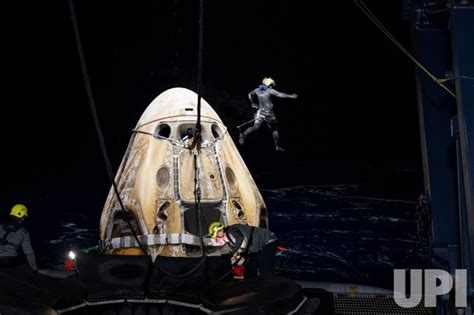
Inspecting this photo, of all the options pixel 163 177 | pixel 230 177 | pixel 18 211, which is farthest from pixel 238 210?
pixel 18 211

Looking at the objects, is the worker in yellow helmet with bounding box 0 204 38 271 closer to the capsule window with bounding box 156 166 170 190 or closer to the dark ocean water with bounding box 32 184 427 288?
the capsule window with bounding box 156 166 170 190

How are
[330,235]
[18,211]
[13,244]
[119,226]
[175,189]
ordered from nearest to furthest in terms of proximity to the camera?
[13,244] → [18,211] → [175,189] → [119,226] → [330,235]

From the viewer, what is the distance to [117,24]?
23531 millimetres

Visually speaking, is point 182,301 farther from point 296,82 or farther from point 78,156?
point 78,156

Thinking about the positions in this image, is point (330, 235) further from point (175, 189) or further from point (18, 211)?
point (18, 211)

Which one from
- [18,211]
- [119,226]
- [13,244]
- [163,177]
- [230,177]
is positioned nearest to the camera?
[13,244]

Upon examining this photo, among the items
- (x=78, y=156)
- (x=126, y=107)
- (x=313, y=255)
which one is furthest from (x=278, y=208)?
(x=78, y=156)

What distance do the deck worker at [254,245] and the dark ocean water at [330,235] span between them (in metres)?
11.0

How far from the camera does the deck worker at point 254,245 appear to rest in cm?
746

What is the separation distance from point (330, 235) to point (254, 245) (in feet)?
48.6

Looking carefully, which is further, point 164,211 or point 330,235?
point 330,235

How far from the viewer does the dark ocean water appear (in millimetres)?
19781

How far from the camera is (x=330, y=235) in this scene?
22.1m

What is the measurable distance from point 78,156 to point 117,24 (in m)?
7.31
